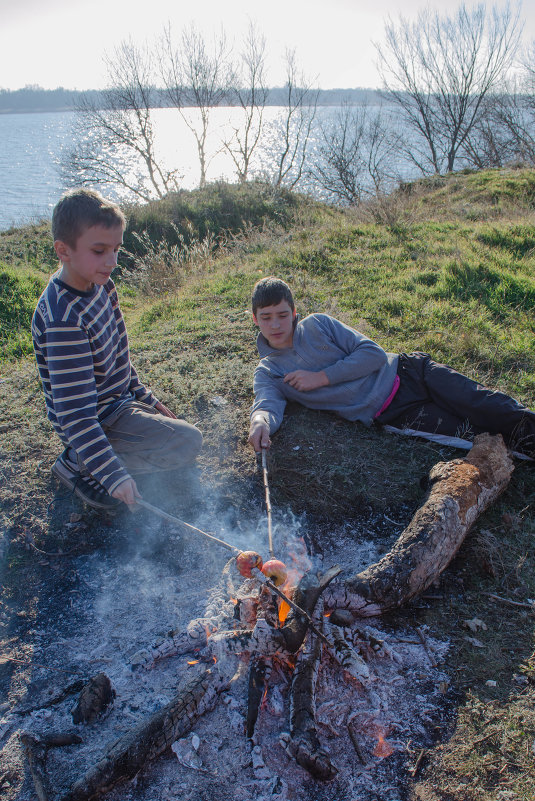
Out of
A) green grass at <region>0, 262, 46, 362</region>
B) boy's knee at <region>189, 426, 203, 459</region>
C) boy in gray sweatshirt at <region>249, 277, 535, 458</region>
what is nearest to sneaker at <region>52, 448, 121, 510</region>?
boy's knee at <region>189, 426, 203, 459</region>

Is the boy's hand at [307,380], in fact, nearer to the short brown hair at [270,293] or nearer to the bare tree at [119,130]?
the short brown hair at [270,293]

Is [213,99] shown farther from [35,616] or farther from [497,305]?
[35,616]

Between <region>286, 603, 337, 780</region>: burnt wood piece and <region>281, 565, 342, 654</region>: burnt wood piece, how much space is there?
1.8 inches

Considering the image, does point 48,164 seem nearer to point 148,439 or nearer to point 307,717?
point 148,439

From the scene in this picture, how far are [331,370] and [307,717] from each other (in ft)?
7.63

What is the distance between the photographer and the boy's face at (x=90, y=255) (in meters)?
2.66

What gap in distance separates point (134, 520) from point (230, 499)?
669 millimetres

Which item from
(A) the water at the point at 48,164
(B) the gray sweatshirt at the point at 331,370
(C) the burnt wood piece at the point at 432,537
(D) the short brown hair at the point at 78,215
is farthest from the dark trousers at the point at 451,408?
(A) the water at the point at 48,164

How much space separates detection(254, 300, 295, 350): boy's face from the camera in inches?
143

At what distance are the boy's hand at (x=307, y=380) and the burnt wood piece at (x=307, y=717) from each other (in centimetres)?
188

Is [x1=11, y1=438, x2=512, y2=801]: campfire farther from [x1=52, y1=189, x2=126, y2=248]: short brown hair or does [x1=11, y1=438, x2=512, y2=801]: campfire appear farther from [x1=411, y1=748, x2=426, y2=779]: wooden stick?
[x1=52, y1=189, x2=126, y2=248]: short brown hair

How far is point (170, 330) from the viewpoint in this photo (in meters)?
6.05

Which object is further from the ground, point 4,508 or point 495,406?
point 495,406

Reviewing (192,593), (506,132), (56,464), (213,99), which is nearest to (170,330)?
(56,464)
